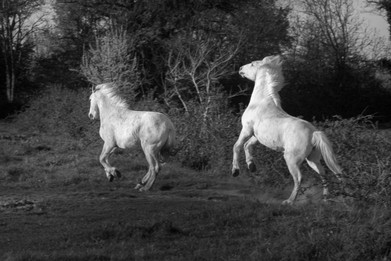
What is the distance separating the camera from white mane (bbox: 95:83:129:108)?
13000mm

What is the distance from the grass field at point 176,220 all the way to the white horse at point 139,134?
387mm

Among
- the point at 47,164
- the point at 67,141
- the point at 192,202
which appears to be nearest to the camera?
the point at 192,202

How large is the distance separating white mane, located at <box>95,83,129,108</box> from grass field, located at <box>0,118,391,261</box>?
1519mm

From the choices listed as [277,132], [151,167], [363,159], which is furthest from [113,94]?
[363,159]

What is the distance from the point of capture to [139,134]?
40.2 feet

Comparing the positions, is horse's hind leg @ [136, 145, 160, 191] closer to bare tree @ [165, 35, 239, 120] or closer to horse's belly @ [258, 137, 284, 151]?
horse's belly @ [258, 137, 284, 151]

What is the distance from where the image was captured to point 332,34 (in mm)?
37406

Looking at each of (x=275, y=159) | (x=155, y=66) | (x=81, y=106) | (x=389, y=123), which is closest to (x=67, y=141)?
(x=81, y=106)

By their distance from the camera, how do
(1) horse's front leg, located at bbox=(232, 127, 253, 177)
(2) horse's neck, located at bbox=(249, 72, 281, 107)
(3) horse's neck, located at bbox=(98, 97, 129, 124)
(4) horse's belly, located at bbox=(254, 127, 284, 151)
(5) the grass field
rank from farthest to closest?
(3) horse's neck, located at bbox=(98, 97, 129, 124) → (2) horse's neck, located at bbox=(249, 72, 281, 107) → (1) horse's front leg, located at bbox=(232, 127, 253, 177) → (4) horse's belly, located at bbox=(254, 127, 284, 151) → (5) the grass field

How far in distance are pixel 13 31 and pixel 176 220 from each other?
92.7ft

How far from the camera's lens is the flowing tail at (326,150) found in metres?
9.80

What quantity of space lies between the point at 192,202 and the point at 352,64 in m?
27.8

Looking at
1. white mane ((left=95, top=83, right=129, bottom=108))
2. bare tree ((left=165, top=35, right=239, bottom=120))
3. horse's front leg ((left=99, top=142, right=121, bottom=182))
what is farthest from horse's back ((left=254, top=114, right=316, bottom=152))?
bare tree ((left=165, top=35, right=239, bottom=120))

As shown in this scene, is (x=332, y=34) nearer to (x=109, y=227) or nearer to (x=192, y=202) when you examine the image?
(x=192, y=202)
